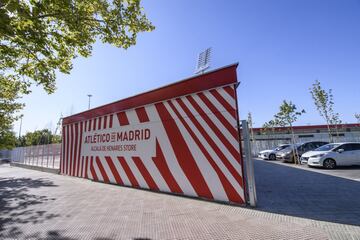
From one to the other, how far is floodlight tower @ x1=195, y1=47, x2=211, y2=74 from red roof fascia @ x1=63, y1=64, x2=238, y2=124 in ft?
1.58

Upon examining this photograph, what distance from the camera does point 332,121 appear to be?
67.8ft

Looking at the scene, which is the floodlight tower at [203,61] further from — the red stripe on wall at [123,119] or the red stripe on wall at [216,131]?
the red stripe on wall at [123,119]

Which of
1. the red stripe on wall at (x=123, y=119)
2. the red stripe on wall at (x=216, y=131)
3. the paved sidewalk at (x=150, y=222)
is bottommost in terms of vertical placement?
the paved sidewalk at (x=150, y=222)

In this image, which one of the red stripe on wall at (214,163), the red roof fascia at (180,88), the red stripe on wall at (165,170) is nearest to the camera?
the red stripe on wall at (214,163)

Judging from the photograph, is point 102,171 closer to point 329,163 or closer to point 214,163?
point 214,163

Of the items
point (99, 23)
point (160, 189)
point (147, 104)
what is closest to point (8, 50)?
point (99, 23)

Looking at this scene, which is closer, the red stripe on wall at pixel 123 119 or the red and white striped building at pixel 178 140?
the red and white striped building at pixel 178 140

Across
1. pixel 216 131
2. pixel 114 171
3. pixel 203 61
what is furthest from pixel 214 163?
pixel 114 171

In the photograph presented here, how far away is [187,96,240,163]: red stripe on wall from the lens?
486 centimetres

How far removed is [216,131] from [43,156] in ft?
48.3

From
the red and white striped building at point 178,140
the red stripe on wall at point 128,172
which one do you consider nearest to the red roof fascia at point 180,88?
the red and white striped building at point 178,140

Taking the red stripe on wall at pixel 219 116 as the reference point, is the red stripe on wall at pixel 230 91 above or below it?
above

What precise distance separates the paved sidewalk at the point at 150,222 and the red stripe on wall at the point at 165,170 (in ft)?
1.69

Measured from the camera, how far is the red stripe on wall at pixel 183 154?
534cm
